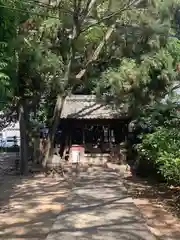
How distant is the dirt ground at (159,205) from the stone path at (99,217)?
0.90 ft

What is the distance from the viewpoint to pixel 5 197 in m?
12.2

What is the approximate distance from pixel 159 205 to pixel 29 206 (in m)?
3.10

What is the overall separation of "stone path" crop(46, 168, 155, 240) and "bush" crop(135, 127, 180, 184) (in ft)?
3.71

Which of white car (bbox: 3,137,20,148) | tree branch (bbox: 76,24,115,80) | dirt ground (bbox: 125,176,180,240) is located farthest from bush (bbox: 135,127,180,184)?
white car (bbox: 3,137,20,148)

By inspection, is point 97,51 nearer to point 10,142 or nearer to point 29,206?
point 29,206

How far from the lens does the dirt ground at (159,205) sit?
8.19 metres

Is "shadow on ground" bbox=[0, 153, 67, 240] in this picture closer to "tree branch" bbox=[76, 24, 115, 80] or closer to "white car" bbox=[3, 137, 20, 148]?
"tree branch" bbox=[76, 24, 115, 80]

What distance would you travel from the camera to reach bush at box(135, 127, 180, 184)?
10.1 metres

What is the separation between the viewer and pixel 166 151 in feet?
37.5

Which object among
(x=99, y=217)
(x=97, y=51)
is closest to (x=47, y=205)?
(x=99, y=217)

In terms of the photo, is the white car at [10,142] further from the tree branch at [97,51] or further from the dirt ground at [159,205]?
the dirt ground at [159,205]

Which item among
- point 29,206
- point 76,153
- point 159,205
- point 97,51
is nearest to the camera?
point 29,206

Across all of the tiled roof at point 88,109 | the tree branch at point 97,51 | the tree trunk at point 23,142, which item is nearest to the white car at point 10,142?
the tiled roof at point 88,109

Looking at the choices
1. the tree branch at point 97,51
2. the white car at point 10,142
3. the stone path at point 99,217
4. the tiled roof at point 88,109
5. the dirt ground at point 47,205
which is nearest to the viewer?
the stone path at point 99,217
